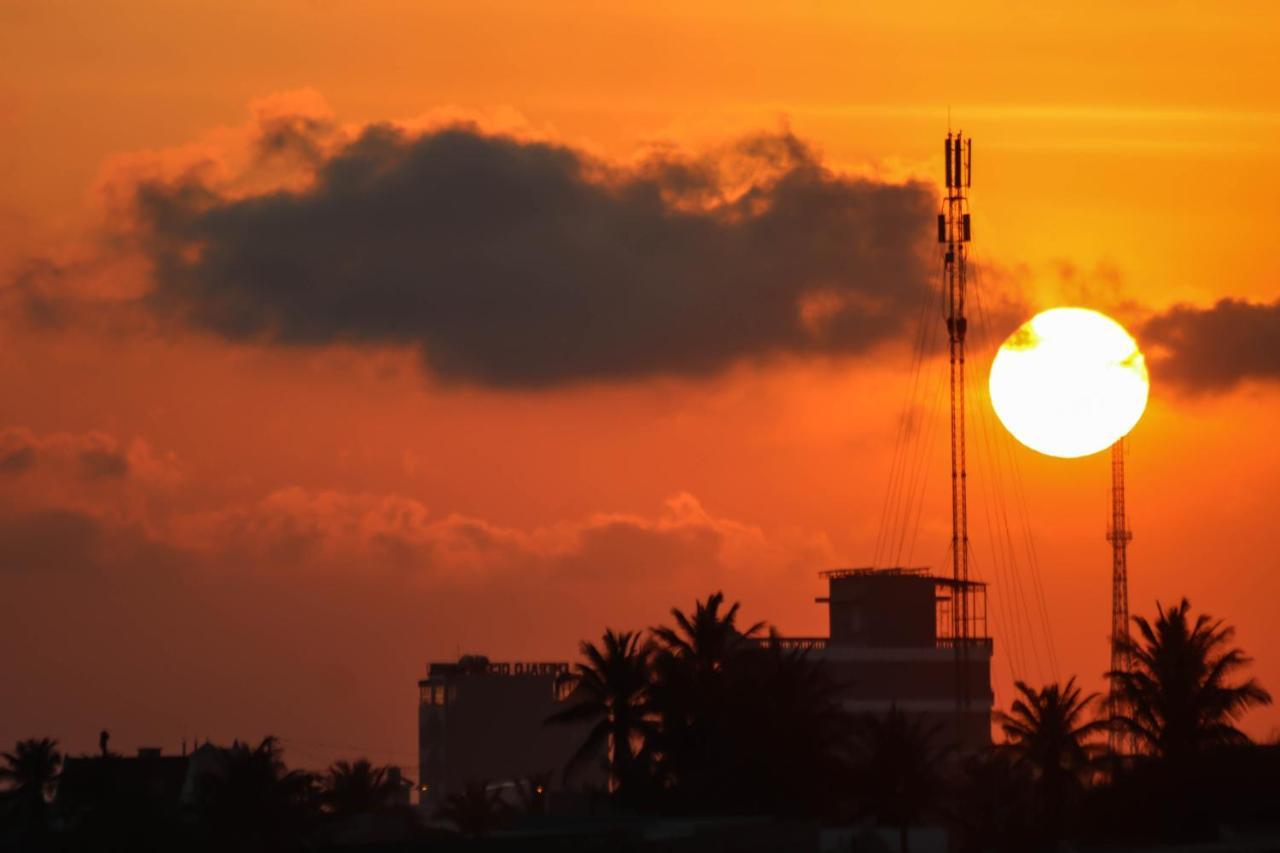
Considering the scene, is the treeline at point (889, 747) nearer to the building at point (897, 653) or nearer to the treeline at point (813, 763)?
the treeline at point (813, 763)

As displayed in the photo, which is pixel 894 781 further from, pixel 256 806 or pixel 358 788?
pixel 358 788

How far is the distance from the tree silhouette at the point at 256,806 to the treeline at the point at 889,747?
12.1 metres

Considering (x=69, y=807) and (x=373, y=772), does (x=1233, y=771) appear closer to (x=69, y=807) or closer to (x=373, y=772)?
(x=69, y=807)

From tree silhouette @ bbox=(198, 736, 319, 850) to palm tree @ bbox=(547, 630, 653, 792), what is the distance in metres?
12.1

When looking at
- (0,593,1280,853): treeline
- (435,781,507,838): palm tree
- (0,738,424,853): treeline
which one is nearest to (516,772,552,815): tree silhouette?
(435,781,507,838): palm tree

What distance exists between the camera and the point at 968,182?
131625mm

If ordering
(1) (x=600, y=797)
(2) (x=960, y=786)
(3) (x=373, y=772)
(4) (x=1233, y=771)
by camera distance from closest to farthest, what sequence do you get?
(4) (x=1233, y=771) → (1) (x=600, y=797) → (2) (x=960, y=786) → (3) (x=373, y=772)

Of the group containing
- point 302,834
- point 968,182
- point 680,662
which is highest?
point 968,182

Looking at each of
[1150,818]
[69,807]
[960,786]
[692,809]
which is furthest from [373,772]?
[1150,818]

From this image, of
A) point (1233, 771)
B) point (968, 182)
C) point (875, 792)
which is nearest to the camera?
point (1233, 771)

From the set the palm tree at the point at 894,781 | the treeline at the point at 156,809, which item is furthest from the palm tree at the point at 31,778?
the palm tree at the point at 894,781

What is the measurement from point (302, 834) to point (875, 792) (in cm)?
2354

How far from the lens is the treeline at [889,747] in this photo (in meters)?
90.9

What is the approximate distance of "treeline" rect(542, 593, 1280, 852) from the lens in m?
90.9
